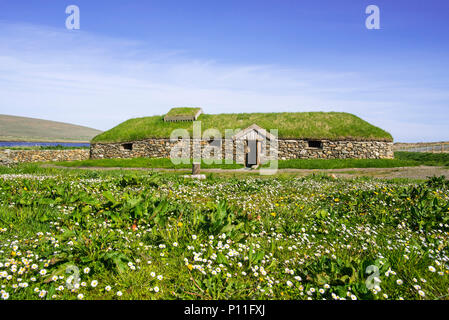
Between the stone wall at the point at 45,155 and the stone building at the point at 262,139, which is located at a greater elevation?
the stone building at the point at 262,139

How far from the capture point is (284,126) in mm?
29516

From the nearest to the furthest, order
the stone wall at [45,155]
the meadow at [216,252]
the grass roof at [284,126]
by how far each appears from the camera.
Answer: the meadow at [216,252] → the grass roof at [284,126] → the stone wall at [45,155]

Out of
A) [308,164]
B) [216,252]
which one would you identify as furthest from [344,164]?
[216,252]

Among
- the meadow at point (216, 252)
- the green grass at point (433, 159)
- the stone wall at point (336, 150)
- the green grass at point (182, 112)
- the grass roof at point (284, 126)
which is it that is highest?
the green grass at point (182, 112)

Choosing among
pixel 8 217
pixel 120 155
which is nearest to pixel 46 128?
pixel 120 155

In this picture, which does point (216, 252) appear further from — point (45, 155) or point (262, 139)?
point (45, 155)

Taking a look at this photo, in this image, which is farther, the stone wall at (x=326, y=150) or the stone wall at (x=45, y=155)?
the stone wall at (x=45, y=155)

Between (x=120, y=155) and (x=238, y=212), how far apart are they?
30291mm

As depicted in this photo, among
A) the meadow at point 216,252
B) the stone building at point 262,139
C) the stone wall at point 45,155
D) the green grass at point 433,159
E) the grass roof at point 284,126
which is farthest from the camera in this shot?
the stone wall at point 45,155

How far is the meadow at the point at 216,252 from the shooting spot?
308cm

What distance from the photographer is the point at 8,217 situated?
16.5 feet

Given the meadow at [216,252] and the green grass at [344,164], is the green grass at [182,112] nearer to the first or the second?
the green grass at [344,164]

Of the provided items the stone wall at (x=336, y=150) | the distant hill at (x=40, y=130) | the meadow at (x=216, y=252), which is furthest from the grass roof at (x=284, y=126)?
the distant hill at (x=40, y=130)

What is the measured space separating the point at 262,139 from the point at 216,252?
23.2 m
